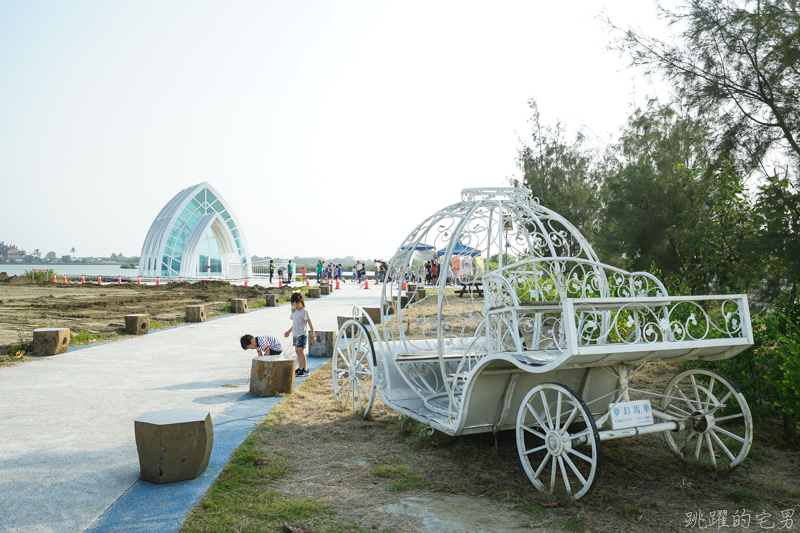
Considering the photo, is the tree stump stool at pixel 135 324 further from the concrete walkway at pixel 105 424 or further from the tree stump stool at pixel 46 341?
the tree stump stool at pixel 46 341

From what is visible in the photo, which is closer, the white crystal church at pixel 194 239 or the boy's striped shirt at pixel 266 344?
the boy's striped shirt at pixel 266 344

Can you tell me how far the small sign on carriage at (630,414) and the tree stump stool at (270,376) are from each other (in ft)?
13.0

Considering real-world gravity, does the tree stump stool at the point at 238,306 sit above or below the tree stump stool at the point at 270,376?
above

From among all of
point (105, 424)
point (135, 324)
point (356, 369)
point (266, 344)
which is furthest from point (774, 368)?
point (135, 324)

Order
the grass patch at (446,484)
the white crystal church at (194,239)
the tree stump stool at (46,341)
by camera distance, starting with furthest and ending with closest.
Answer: the white crystal church at (194,239) → the tree stump stool at (46,341) → the grass patch at (446,484)

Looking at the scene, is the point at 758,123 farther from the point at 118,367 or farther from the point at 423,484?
the point at 118,367

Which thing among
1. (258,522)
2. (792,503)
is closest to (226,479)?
(258,522)

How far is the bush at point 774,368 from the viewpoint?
433cm

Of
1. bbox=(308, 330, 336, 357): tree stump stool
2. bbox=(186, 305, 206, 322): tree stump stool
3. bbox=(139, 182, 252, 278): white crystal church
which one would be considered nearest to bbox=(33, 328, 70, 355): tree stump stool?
bbox=(308, 330, 336, 357): tree stump stool

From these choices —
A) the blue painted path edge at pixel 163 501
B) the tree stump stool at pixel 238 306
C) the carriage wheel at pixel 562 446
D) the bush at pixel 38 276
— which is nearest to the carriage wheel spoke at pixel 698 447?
the carriage wheel at pixel 562 446

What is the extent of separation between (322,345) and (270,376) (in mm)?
2855

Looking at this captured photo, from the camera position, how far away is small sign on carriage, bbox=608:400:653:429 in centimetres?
341

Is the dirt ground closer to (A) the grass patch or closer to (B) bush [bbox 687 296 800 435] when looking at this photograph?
(A) the grass patch

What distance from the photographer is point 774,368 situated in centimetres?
478
